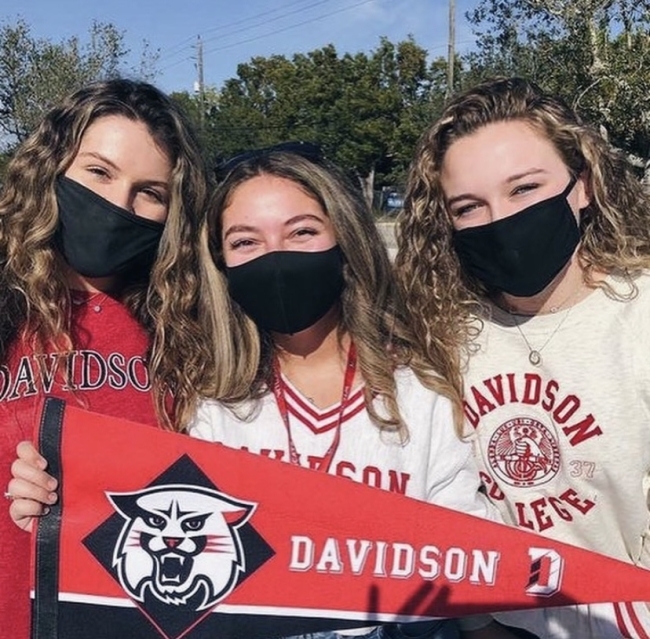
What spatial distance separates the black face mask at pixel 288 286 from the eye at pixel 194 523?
0.76m

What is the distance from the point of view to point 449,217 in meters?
2.90

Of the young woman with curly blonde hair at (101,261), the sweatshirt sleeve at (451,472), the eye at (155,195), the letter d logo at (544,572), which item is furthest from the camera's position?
the eye at (155,195)

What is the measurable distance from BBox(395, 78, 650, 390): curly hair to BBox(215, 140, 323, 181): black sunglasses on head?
14.7 inches

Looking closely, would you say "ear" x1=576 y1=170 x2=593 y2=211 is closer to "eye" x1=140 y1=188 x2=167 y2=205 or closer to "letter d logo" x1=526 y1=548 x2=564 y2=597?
"letter d logo" x1=526 y1=548 x2=564 y2=597

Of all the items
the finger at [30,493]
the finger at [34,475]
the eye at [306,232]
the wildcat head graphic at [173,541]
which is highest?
the eye at [306,232]

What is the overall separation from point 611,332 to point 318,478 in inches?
40.7

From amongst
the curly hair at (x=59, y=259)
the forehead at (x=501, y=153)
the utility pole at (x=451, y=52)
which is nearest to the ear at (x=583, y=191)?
the forehead at (x=501, y=153)

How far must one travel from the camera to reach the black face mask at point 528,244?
8.80ft

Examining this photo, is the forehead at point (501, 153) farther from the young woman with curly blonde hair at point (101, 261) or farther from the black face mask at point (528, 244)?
the young woman with curly blonde hair at point (101, 261)

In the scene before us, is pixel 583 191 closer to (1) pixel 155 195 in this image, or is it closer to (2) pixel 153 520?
(1) pixel 155 195

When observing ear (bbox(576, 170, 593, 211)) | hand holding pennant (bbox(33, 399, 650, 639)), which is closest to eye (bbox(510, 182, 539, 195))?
ear (bbox(576, 170, 593, 211))

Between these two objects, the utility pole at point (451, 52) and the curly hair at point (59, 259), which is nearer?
the curly hair at point (59, 259)

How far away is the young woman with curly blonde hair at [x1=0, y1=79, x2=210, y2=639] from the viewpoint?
263 cm

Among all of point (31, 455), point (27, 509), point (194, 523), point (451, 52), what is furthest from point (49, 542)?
point (451, 52)
